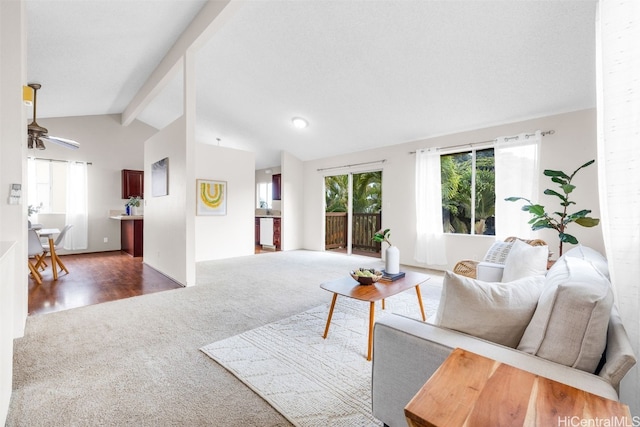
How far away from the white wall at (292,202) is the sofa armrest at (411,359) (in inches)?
237

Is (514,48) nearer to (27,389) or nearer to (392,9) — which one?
(392,9)

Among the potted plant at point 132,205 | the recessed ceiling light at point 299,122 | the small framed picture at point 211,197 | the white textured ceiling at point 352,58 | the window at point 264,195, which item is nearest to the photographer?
the white textured ceiling at point 352,58

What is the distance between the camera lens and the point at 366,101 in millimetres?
Result: 4516

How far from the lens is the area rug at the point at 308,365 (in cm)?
154

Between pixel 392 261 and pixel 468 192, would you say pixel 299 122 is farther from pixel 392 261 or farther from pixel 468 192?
pixel 392 261

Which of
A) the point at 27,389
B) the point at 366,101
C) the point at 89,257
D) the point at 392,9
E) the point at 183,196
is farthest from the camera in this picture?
the point at 89,257

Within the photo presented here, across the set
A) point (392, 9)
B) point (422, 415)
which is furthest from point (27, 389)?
point (392, 9)

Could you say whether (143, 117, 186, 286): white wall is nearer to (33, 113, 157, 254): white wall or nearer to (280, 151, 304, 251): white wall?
(33, 113, 157, 254): white wall

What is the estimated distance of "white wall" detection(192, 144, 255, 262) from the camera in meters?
5.86

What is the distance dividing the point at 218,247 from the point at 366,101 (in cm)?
398

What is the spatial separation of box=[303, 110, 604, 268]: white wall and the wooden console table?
3913mm

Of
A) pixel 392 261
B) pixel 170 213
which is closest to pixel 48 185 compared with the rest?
pixel 170 213

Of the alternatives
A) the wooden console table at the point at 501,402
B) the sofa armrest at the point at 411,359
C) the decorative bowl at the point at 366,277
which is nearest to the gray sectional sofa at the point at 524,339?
the sofa armrest at the point at 411,359

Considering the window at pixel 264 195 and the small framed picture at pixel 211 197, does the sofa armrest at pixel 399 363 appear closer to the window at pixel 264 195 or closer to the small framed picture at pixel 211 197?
the small framed picture at pixel 211 197
